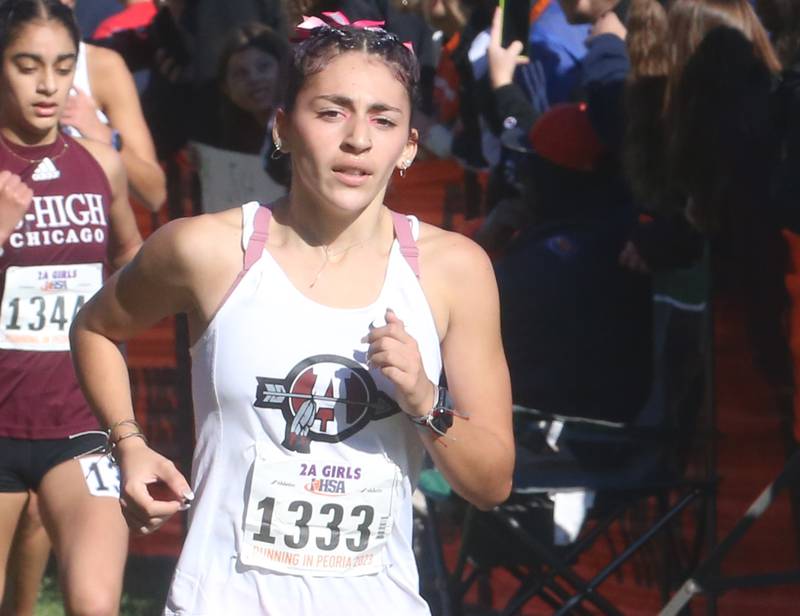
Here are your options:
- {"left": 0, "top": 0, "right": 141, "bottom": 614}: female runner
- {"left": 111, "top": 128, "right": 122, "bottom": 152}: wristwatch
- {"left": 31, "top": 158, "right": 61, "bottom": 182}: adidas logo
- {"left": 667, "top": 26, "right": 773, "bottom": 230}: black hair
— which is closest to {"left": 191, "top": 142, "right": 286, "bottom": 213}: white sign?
{"left": 111, "top": 128, "right": 122, "bottom": 152}: wristwatch

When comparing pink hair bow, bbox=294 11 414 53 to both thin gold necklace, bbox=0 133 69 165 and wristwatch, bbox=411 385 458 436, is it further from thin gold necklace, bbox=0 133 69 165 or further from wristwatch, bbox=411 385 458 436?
thin gold necklace, bbox=0 133 69 165

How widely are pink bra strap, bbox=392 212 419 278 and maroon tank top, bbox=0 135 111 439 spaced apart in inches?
70.1

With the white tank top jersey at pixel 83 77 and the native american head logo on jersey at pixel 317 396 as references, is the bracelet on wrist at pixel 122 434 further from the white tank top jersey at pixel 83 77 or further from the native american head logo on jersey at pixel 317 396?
the white tank top jersey at pixel 83 77

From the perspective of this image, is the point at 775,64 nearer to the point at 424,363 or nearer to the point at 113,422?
the point at 424,363

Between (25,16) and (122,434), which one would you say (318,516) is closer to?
(122,434)

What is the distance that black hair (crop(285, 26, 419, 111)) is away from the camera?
2.83 metres

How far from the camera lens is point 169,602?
2863 millimetres

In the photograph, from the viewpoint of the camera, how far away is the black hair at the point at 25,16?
4.68 meters

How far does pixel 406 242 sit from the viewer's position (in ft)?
9.62

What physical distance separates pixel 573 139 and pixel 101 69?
1.75 metres

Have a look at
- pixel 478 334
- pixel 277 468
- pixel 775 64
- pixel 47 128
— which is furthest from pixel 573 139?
pixel 277 468

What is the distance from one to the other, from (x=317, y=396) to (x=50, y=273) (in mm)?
1977

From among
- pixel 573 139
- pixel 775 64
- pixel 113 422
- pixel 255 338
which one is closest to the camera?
pixel 255 338

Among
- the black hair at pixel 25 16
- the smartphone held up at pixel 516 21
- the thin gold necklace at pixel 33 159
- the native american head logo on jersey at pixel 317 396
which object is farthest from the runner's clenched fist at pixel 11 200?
the smartphone held up at pixel 516 21
